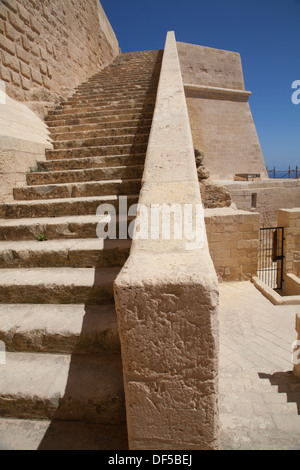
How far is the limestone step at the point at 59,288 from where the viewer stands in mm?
2066

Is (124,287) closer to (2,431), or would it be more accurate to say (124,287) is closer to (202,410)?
(202,410)

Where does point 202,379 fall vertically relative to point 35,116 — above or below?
below

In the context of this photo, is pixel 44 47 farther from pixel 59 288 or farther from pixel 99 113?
pixel 59 288

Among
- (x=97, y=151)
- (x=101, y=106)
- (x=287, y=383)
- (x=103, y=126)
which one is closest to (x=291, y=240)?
(x=287, y=383)

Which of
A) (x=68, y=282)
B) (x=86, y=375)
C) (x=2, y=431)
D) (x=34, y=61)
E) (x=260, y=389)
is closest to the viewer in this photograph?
(x=2, y=431)

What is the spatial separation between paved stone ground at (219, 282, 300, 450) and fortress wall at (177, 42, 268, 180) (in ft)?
37.9

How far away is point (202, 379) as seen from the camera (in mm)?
1051

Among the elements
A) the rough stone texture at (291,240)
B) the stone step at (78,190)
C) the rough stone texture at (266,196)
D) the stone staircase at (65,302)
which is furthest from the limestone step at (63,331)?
the rough stone texture at (266,196)

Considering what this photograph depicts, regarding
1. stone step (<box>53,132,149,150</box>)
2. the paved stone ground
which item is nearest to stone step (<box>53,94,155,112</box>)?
stone step (<box>53,132,149,150</box>)

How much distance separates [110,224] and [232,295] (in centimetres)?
384

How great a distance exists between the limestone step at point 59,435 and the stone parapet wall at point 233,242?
15.9 feet

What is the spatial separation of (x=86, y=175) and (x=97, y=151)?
0.75m

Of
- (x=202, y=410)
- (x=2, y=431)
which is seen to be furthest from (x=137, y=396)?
(x=2, y=431)
